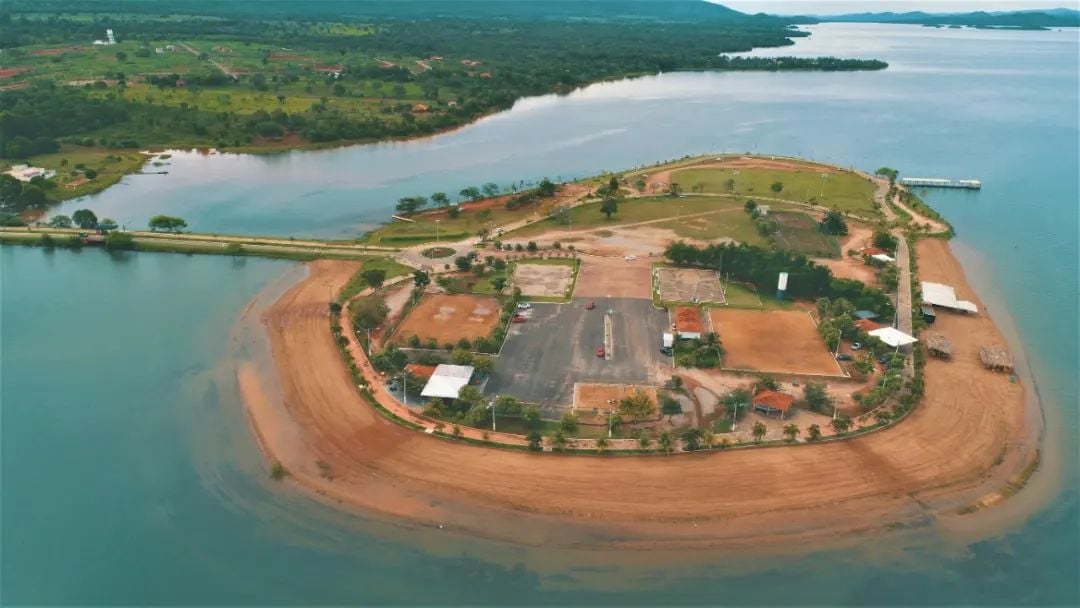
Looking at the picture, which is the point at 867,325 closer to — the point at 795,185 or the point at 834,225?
the point at 834,225

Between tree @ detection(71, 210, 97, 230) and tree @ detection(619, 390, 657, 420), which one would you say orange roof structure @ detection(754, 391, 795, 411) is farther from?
tree @ detection(71, 210, 97, 230)

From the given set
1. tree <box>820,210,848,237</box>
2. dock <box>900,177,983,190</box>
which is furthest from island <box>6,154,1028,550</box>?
dock <box>900,177,983,190</box>

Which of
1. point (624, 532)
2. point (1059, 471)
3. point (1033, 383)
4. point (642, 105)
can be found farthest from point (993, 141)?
point (624, 532)

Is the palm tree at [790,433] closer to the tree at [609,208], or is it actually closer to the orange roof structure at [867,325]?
the orange roof structure at [867,325]

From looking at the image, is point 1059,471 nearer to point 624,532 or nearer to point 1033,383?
point 1033,383

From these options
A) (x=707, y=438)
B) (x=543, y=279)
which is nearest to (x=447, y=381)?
(x=707, y=438)

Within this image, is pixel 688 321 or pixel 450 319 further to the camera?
pixel 450 319
